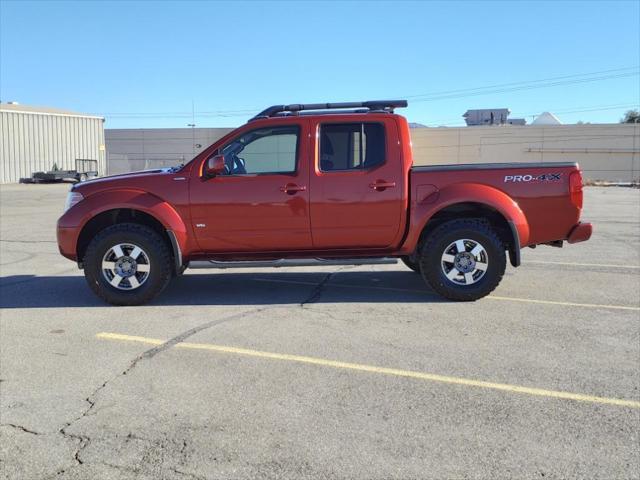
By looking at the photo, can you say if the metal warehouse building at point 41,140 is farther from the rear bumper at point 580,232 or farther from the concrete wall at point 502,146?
the rear bumper at point 580,232

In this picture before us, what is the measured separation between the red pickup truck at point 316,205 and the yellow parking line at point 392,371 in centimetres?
134

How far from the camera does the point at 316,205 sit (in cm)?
641

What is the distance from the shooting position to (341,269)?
863 cm

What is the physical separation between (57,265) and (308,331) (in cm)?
555

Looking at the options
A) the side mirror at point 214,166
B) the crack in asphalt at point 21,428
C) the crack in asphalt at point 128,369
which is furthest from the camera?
the side mirror at point 214,166

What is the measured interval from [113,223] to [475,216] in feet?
13.9

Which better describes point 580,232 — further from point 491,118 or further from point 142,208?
point 491,118

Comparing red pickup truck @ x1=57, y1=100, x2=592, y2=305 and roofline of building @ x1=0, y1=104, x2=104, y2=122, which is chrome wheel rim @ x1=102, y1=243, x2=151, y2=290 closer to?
red pickup truck @ x1=57, y1=100, x2=592, y2=305

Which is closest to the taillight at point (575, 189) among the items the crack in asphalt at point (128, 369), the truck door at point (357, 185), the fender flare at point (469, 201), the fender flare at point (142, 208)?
the fender flare at point (469, 201)

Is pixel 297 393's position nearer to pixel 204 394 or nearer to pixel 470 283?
pixel 204 394

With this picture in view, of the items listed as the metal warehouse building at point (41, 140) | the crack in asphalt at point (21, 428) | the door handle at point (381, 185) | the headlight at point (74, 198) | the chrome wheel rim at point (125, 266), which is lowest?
the crack in asphalt at point (21, 428)

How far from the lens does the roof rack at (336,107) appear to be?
6727 millimetres

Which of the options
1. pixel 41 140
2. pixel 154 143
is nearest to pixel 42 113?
pixel 41 140

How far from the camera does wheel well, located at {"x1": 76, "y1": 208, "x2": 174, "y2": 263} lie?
21.7 feet
